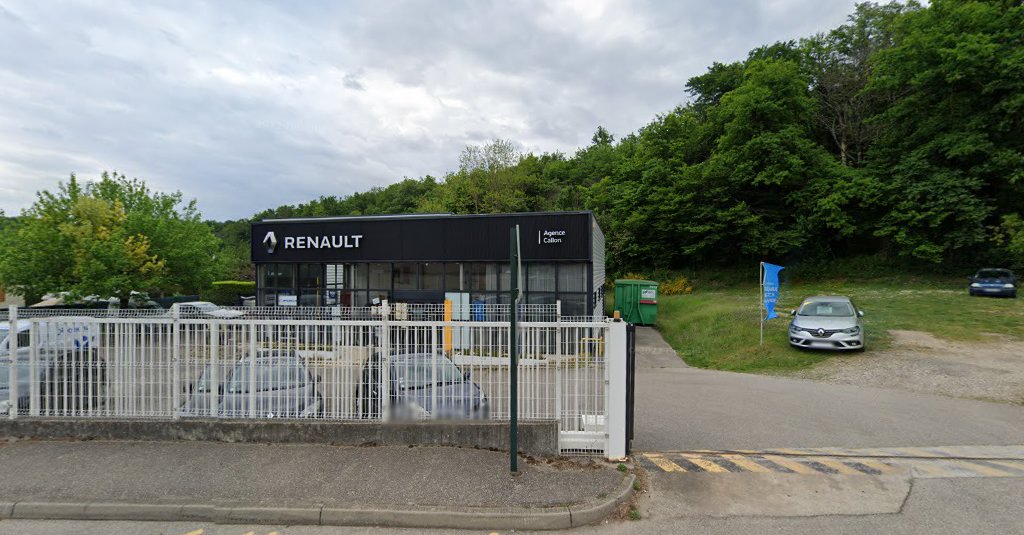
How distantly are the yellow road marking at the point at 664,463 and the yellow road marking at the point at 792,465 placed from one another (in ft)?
4.06

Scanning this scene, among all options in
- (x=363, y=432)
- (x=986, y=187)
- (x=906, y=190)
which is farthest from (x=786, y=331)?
(x=986, y=187)

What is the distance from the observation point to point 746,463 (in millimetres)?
5262

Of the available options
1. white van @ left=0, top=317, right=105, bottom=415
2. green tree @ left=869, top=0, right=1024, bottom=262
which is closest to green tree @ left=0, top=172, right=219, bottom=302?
white van @ left=0, top=317, right=105, bottom=415

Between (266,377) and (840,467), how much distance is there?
22.9 ft

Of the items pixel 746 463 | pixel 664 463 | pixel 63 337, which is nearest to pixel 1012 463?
pixel 746 463

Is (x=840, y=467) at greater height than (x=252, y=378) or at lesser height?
lesser

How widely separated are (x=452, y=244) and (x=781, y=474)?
38.5 feet

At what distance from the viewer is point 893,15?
108ft

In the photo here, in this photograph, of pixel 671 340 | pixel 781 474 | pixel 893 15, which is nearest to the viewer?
pixel 781 474

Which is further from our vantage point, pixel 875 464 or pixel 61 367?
pixel 61 367

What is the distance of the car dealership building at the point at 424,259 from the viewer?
14.5 m

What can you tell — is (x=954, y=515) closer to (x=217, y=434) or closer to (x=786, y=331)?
(x=217, y=434)

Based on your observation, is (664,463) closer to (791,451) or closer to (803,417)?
(791,451)

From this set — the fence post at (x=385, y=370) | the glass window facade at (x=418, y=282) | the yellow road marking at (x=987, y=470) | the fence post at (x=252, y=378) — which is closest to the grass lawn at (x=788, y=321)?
the glass window facade at (x=418, y=282)
